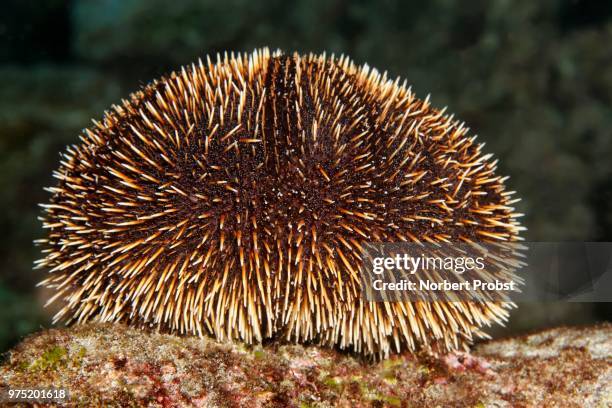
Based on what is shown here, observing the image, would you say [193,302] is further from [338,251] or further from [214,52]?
[214,52]

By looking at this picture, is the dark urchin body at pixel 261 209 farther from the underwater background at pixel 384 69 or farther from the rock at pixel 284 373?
the underwater background at pixel 384 69

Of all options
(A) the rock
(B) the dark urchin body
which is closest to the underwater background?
(A) the rock

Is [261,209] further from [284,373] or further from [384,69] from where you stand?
[384,69]

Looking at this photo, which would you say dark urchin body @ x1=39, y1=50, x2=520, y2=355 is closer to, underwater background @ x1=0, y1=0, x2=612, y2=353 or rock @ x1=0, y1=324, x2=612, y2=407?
rock @ x1=0, y1=324, x2=612, y2=407

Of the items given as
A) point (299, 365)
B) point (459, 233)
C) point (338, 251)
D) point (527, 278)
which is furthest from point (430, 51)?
point (299, 365)

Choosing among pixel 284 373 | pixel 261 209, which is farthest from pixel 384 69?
pixel 284 373
